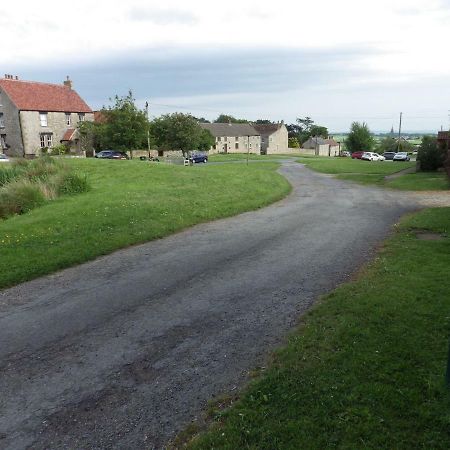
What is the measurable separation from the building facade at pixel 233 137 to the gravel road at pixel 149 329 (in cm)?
8691

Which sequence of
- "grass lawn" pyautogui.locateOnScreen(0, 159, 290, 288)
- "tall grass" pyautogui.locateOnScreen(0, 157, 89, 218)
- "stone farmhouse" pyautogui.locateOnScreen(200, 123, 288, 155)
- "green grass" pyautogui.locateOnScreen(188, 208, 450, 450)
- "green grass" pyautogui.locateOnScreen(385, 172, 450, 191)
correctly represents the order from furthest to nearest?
"stone farmhouse" pyautogui.locateOnScreen(200, 123, 288, 155), "green grass" pyautogui.locateOnScreen(385, 172, 450, 191), "tall grass" pyautogui.locateOnScreen(0, 157, 89, 218), "grass lawn" pyautogui.locateOnScreen(0, 159, 290, 288), "green grass" pyautogui.locateOnScreen(188, 208, 450, 450)

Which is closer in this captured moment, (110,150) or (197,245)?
(197,245)

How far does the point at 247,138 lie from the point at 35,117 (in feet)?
183

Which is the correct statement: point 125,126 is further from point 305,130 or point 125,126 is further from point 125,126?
point 305,130

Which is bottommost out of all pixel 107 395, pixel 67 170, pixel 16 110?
pixel 107 395

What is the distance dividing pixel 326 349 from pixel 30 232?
34.8 ft

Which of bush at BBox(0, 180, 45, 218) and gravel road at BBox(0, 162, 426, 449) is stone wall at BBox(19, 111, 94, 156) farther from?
gravel road at BBox(0, 162, 426, 449)

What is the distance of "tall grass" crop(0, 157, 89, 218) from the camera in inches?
709

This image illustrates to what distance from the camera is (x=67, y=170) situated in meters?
24.2

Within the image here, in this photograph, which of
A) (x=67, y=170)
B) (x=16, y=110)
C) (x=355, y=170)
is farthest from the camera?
(x=16, y=110)

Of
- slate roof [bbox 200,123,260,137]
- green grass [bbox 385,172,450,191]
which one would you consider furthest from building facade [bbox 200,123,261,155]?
green grass [bbox 385,172,450,191]

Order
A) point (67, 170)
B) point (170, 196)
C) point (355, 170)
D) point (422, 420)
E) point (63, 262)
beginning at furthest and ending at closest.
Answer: point (355, 170) → point (67, 170) → point (170, 196) → point (63, 262) → point (422, 420)

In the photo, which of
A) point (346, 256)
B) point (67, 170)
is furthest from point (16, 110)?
point (346, 256)

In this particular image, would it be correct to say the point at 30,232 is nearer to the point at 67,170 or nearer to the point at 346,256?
the point at 346,256
